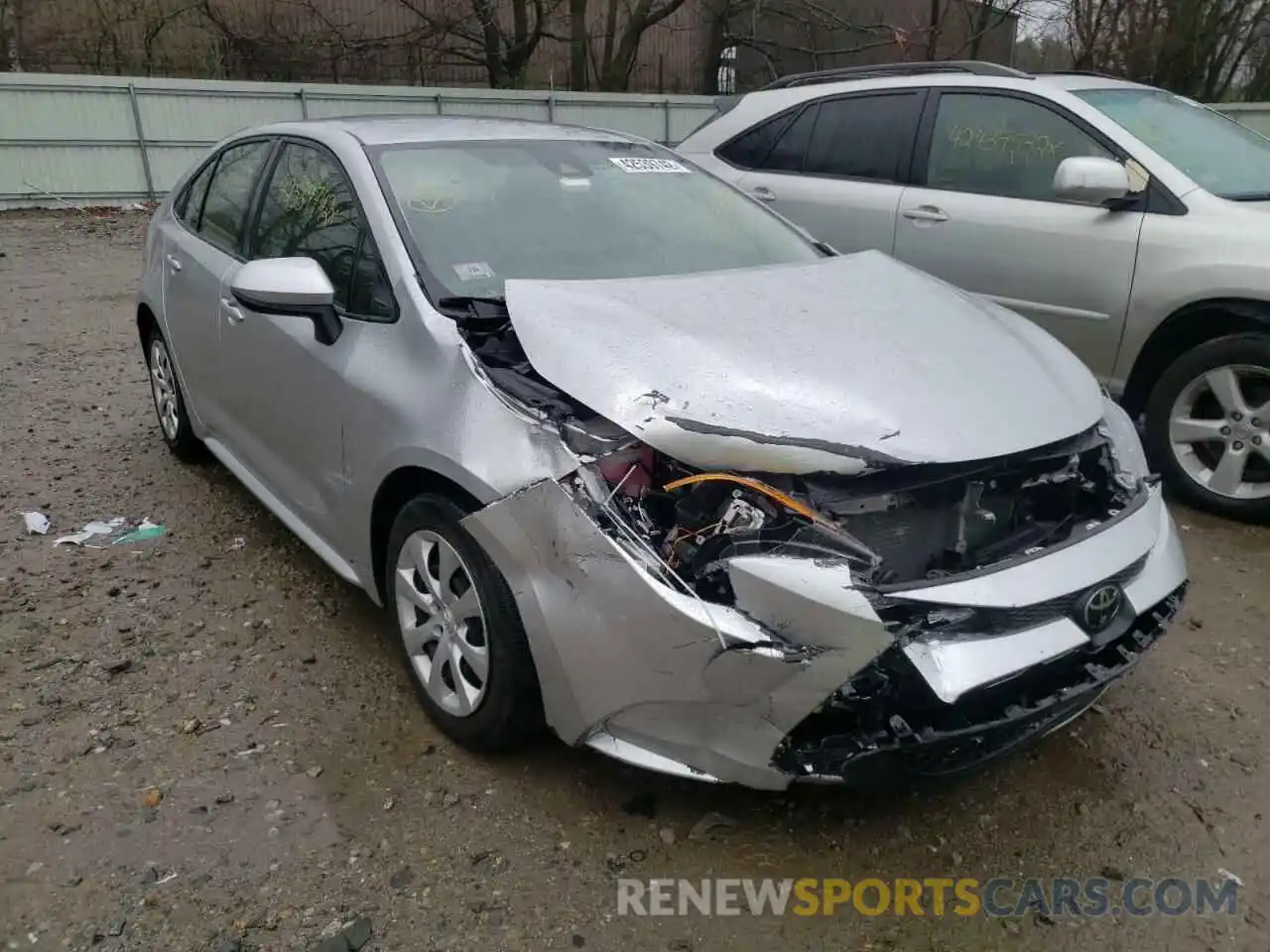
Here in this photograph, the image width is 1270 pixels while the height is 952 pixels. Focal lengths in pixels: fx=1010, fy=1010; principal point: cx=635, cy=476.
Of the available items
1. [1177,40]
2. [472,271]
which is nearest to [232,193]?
[472,271]

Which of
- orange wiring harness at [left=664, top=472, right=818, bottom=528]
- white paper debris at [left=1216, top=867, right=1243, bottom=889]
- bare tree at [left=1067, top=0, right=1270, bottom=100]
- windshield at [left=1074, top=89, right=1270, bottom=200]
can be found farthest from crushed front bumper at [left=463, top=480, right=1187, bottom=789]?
bare tree at [left=1067, top=0, right=1270, bottom=100]

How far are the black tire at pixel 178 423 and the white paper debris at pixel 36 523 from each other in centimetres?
68

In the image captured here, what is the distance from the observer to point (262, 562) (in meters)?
3.88

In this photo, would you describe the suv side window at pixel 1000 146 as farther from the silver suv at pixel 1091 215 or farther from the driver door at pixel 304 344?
the driver door at pixel 304 344

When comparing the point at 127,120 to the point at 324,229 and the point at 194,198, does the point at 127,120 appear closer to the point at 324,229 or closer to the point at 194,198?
the point at 194,198

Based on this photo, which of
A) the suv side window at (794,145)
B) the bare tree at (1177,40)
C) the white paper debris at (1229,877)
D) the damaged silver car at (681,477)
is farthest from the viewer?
the bare tree at (1177,40)

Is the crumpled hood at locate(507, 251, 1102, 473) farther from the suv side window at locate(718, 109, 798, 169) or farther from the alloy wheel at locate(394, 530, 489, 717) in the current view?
the suv side window at locate(718, 109, 798, 169)

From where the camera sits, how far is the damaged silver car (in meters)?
2.04

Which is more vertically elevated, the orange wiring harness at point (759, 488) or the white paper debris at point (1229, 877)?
the orange wiring harness at point (759, 488)

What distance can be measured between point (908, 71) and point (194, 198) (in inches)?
143

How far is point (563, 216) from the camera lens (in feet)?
10.7

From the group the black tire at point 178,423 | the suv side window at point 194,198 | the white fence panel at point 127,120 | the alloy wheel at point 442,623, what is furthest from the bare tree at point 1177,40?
the alloy wheel at point 442,623

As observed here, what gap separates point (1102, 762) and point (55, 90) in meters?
16.9

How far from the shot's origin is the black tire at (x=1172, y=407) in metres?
3.90
